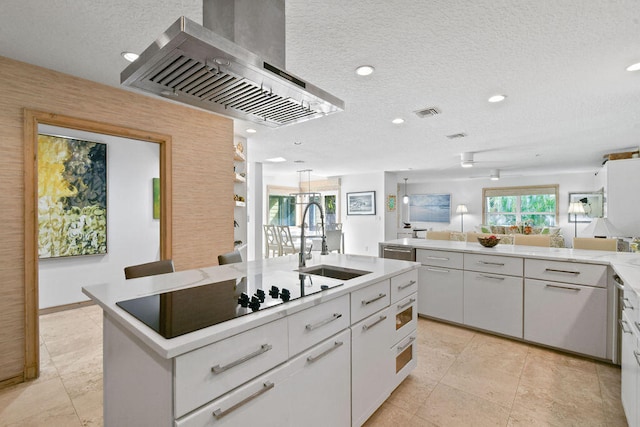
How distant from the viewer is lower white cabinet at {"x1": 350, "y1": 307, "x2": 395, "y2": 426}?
1.51 m

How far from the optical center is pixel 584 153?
5.20 meters

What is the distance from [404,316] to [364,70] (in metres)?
1.77

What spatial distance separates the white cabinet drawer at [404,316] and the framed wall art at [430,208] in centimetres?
878

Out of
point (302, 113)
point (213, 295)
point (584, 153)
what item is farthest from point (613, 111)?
point (213, 295)

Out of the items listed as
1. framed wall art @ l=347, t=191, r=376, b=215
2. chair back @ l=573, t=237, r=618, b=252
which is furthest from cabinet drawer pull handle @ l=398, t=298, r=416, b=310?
framed wall art @ l=347, t=191, r=376, b=215

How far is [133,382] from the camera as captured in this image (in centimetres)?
104

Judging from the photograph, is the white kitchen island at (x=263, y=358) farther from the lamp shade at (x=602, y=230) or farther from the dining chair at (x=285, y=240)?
the dining chair at (x=285, y=240)

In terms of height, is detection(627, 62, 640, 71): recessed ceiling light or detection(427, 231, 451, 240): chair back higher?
detection(627, 62, 640, 71): recessed ceiling light

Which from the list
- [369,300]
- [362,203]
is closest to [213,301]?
[369,300]

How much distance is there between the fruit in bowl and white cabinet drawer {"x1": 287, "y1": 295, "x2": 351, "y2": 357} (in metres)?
2.20

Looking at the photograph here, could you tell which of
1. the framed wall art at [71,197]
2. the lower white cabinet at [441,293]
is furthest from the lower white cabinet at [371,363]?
the framed wall art at [71,197]

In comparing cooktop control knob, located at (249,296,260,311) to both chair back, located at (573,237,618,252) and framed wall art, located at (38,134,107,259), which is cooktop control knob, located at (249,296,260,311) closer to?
chair back, located at (573,237,618,252)

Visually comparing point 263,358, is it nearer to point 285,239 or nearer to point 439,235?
point 439,235

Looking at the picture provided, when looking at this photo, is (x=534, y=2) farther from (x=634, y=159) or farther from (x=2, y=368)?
(x=634, y=159)
